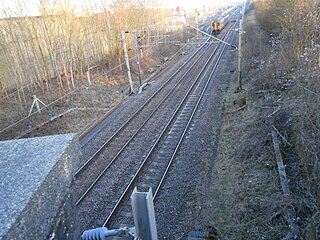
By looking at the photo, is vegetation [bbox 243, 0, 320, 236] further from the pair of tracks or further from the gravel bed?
the pair of tracks

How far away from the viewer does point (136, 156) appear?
10.3 meters

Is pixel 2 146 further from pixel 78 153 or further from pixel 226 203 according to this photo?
pixel 226 203

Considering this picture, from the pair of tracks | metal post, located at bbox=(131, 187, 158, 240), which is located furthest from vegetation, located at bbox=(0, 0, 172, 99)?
metal post, located at bbox=(131, 187, 158, 240)

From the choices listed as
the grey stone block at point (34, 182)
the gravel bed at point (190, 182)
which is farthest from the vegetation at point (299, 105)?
the grey stone block at point (34, 182)

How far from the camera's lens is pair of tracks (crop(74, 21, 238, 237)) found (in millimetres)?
7875

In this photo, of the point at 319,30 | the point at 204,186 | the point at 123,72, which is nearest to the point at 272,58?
the point at 319,30

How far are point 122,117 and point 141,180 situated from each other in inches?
250

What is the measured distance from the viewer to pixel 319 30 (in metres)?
11.2

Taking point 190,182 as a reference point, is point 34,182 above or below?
above

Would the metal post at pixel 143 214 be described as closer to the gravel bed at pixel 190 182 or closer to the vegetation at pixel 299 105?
the vegetation at pixel 299 105

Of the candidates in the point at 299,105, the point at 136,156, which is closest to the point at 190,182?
the point at 136,156

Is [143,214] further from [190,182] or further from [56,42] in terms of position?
[56,42]

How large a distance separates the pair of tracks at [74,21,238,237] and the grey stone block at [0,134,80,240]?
17.2ft

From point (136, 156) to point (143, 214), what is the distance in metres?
8.19
